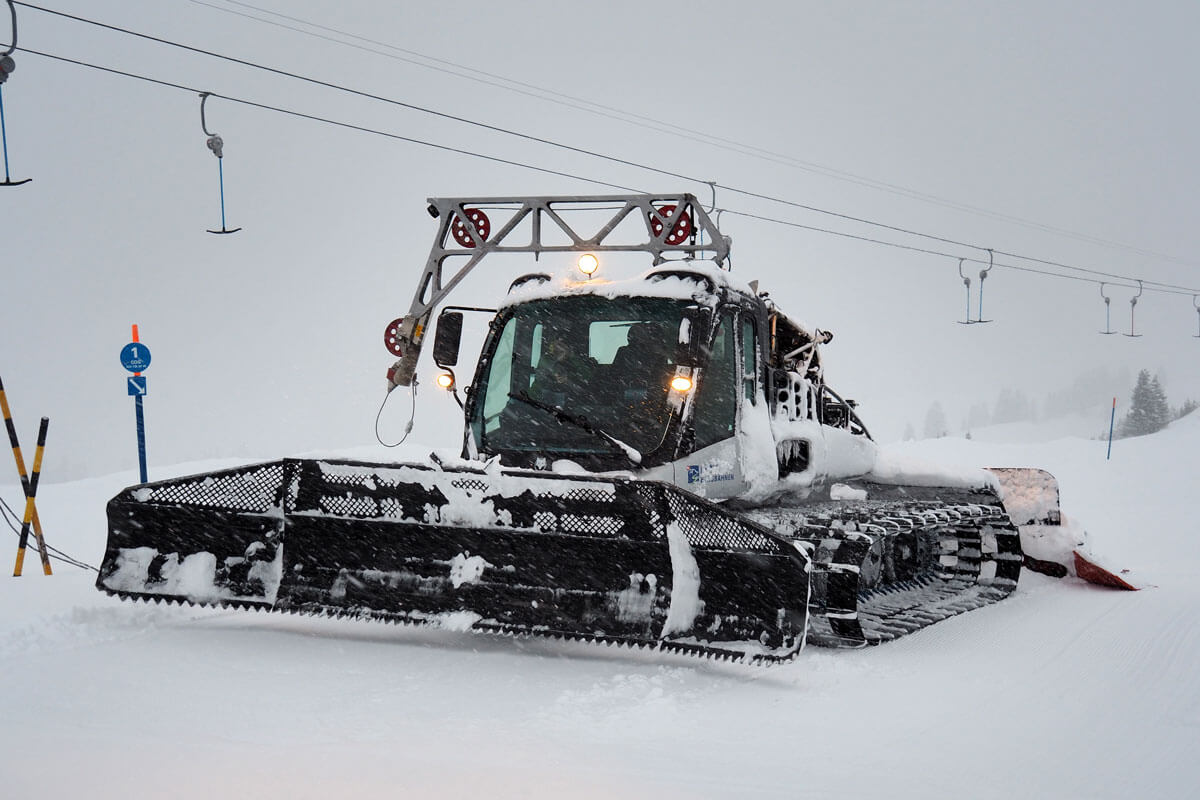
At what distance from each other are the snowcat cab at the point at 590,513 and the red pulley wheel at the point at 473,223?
6.86 meters

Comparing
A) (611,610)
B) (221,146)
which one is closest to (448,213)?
(221,146)

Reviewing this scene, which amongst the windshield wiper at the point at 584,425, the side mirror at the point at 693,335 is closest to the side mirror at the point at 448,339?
the windshield wiper at the point at 584,425

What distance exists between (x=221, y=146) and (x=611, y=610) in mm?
9672

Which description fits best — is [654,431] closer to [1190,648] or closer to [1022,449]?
[1190,648]

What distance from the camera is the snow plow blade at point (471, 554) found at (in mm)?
4977

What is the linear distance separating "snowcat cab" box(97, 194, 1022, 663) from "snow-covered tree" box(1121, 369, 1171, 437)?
6183cm

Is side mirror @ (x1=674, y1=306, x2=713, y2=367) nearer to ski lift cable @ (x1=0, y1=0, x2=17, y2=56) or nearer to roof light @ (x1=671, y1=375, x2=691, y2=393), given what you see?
roof light @ (x1=671, y1=375, x2=691, y2=393)

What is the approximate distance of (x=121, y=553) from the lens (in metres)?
5.68

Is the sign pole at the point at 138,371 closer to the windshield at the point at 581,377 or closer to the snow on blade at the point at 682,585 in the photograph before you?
the windshield at the point at 581,377

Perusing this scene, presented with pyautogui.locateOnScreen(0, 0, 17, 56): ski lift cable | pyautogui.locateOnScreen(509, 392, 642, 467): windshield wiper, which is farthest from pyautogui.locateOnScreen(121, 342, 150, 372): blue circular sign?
pyautogui.locateOnScreen(509, 392, 642, 467): windshield wiper

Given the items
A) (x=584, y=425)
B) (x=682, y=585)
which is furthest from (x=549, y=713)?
(x=584, y=425)

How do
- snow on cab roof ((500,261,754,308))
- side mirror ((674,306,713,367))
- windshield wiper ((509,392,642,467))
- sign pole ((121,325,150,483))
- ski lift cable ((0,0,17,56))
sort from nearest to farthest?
windshield wiper ((509,392,642,467)), side mirror ((674,306,713,367)), snow on cab roof ((500,261,754,308)), ski lift cable ((0,0,17,56)), sign pole ((121,325,150,483))

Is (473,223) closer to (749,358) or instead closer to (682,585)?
(749,358)

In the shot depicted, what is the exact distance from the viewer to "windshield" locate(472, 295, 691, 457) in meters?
6.39
